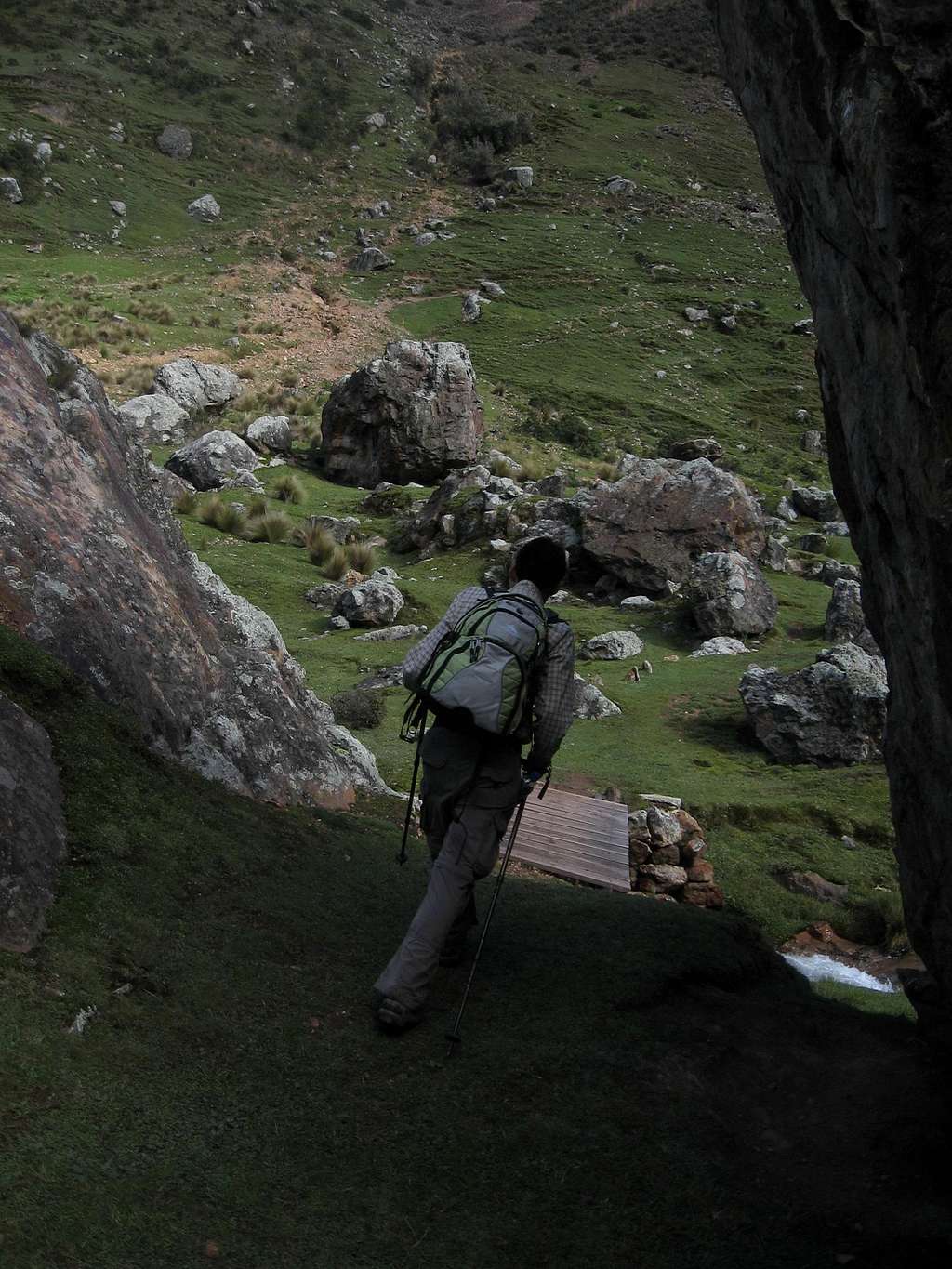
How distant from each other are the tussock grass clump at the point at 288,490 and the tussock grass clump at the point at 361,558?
157 inches

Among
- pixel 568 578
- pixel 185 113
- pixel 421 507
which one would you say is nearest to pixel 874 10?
pixel 568 578

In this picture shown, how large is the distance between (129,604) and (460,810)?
3.09m

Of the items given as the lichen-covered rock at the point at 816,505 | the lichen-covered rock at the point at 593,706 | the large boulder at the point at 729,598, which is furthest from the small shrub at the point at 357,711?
the lichen-covered rock at the point at 816,505

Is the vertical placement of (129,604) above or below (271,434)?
above

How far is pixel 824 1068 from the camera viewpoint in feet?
17.7

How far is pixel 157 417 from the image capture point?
25719 millimetres

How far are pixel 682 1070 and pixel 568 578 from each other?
623 inches

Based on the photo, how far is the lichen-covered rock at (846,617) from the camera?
1666cm

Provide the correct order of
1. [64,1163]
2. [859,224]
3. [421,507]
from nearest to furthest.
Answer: [64,1163]
[859,224]
[421,507]

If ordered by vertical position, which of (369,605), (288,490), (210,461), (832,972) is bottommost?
(288,490)

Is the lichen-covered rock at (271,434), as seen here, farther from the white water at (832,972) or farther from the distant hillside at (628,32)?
the distant hillside at (628,32)

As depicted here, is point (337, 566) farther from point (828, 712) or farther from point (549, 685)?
point (549, 685)

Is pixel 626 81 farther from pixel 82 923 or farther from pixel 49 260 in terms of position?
pixel 82 923

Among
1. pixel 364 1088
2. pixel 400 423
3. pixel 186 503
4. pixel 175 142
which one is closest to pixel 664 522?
pixel 400 423
